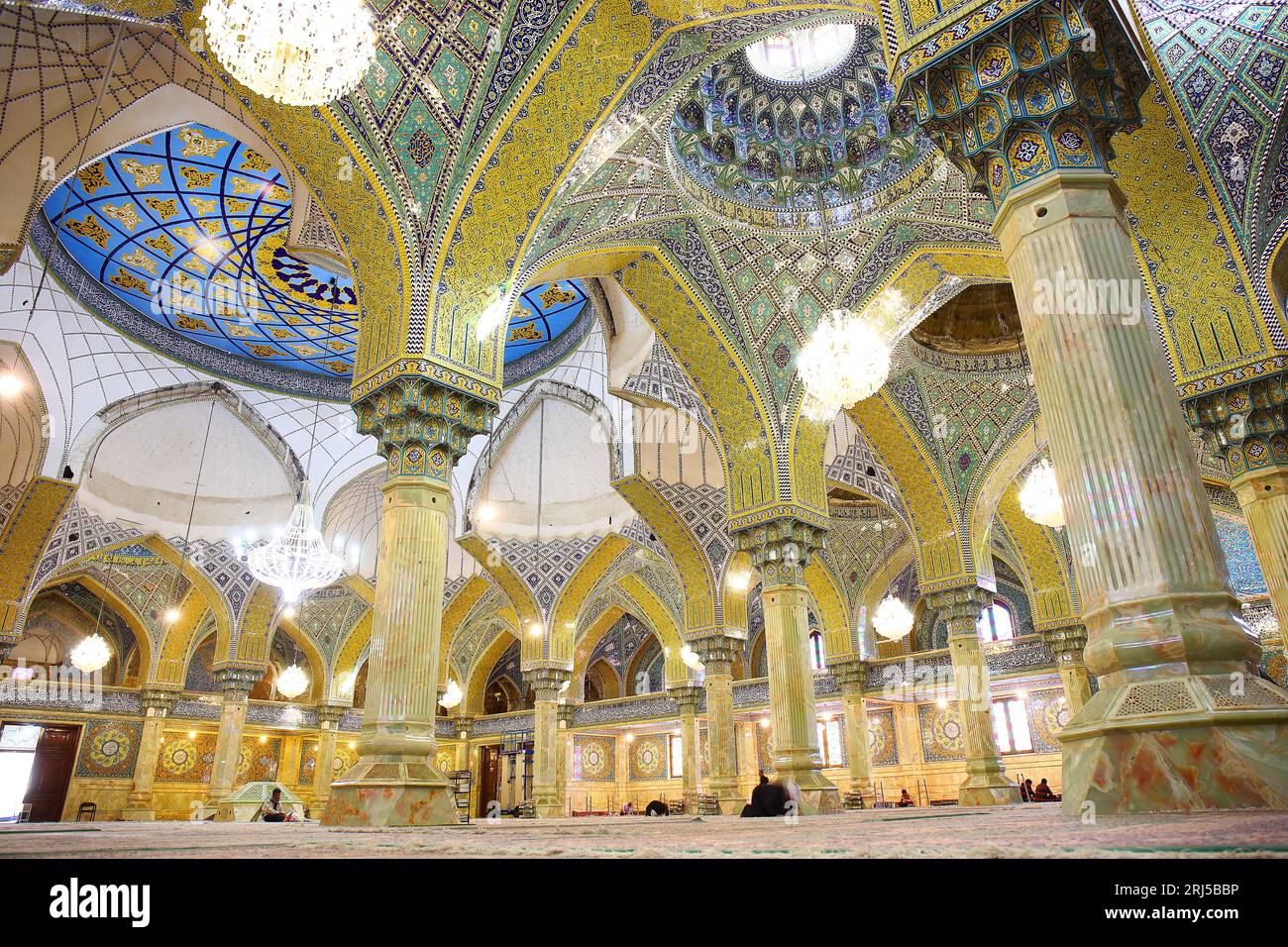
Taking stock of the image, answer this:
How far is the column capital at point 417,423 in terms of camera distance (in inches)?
227

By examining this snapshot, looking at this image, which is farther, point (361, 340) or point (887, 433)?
point (887, 433)

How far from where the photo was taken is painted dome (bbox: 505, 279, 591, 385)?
11.9 meters

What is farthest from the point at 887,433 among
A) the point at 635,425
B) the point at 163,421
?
the point at 163,421

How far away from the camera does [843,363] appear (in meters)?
7.21

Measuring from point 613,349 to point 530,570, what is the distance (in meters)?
5.46

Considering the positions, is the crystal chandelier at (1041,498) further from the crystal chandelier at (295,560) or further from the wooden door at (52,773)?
the wooden door at (52,773)

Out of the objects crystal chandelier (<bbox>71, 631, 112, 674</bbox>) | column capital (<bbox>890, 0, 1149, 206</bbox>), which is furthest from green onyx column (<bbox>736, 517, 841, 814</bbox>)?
crystal chandelier (<bbox>71, 631, 112, 674</bbox>)

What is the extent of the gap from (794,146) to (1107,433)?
20.7 feet

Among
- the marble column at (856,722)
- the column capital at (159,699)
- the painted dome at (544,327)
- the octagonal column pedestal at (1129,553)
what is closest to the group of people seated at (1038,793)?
the marble column at (856,722)

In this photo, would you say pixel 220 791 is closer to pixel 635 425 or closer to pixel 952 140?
pixel 635 425

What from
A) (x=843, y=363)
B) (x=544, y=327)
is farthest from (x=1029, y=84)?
(x=544, y=327)

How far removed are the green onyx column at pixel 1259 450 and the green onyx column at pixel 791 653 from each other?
3603mm

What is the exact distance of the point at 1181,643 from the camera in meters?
2.68
